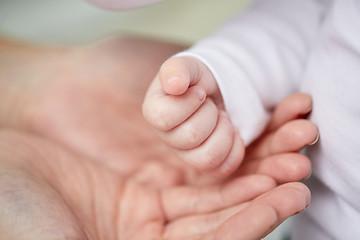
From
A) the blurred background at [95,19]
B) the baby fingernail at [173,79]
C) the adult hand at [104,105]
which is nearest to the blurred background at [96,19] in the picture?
the blurred background at [95,19]

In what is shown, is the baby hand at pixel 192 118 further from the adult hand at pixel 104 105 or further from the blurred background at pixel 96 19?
the blurred background at pixel 96 19

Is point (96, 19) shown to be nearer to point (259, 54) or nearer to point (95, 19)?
point (95, 19)

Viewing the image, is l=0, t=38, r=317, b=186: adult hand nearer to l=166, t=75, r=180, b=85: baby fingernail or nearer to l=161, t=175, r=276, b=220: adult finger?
l=161, t=175, r=276, b=220: adult finger

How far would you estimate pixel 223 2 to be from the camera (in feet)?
3.45

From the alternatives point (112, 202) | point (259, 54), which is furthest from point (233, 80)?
point (112, 202)

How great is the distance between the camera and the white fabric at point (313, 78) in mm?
418

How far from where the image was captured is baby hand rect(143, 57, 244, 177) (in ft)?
1.20

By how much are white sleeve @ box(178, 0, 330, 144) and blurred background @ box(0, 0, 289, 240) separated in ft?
1.50

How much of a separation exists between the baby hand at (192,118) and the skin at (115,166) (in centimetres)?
4

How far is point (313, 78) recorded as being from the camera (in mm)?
458

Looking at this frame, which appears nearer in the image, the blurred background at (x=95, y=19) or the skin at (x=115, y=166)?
the skin at (x=115, y=166)

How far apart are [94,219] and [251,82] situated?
0.22 metres

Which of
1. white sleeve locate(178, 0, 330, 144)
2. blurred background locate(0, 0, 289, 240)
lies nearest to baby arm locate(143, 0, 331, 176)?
white sleeve locate(178, 0, 330, 144)

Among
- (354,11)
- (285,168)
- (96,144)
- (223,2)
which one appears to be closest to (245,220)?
(285,168)
